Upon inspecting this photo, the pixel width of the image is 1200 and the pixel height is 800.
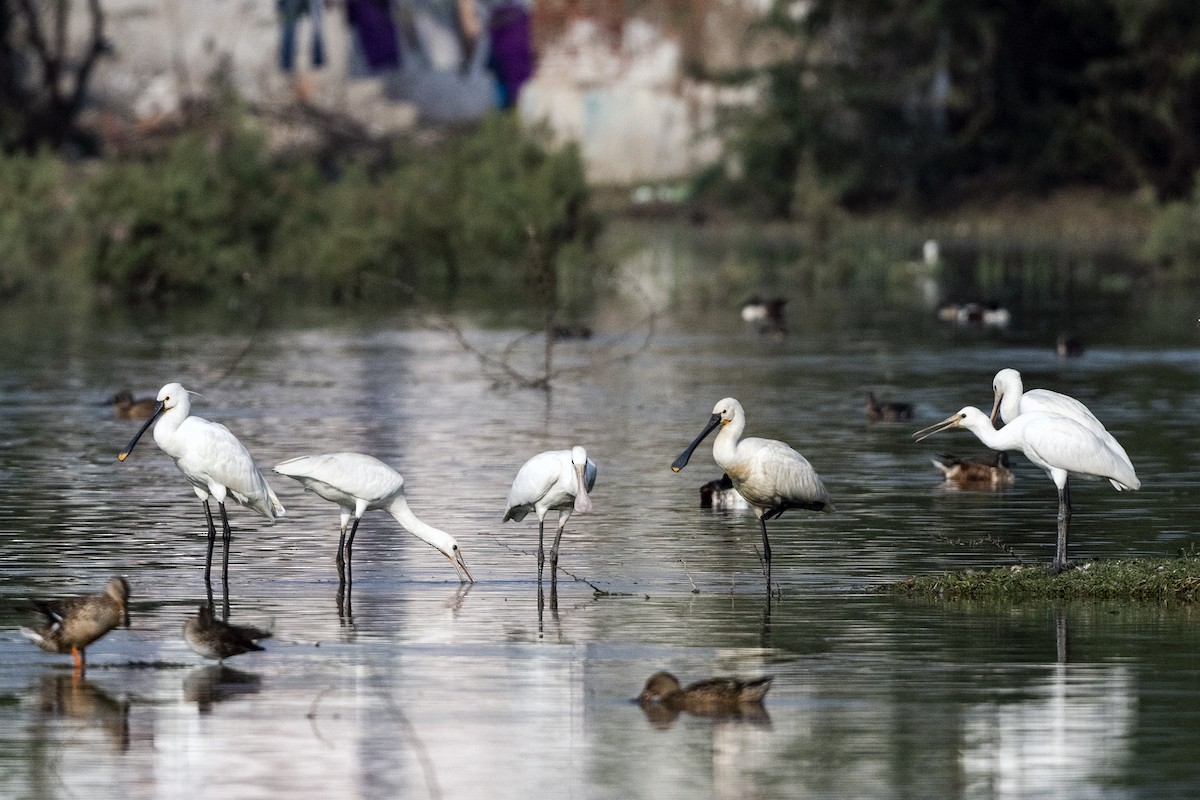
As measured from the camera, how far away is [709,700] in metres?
11.9

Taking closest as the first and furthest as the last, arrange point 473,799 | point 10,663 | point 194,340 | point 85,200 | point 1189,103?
point 473,799 < point 10,663 < point 194,340 < point 85,200 < point 1189,103

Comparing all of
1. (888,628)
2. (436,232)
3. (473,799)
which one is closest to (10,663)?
(473,799)

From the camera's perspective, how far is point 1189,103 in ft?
230

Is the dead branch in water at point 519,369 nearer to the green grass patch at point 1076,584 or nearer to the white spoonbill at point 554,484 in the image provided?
the white spoonbill at point 554,484

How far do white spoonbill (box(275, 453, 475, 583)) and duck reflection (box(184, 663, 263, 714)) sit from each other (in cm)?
252

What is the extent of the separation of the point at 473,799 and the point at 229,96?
46594 millimetres

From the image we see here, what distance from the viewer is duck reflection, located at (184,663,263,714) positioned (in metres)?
12.4

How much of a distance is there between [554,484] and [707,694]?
4.16m

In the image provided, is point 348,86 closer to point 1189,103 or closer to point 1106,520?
point 1189,103

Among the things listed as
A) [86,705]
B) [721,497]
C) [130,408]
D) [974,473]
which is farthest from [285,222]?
[86,705]

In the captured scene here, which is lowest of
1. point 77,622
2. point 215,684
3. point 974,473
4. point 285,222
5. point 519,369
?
point 519,369

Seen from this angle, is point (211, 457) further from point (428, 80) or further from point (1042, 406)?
point (428, 80)

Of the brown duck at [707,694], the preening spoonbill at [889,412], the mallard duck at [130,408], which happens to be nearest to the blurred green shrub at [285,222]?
the mallard duck at [130,408]

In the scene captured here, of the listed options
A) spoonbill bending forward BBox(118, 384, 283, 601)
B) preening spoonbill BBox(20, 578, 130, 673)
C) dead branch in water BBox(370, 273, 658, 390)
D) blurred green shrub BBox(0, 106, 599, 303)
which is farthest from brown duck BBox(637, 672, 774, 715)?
blurred green shrub BBox(0, 106, 599, 303)
